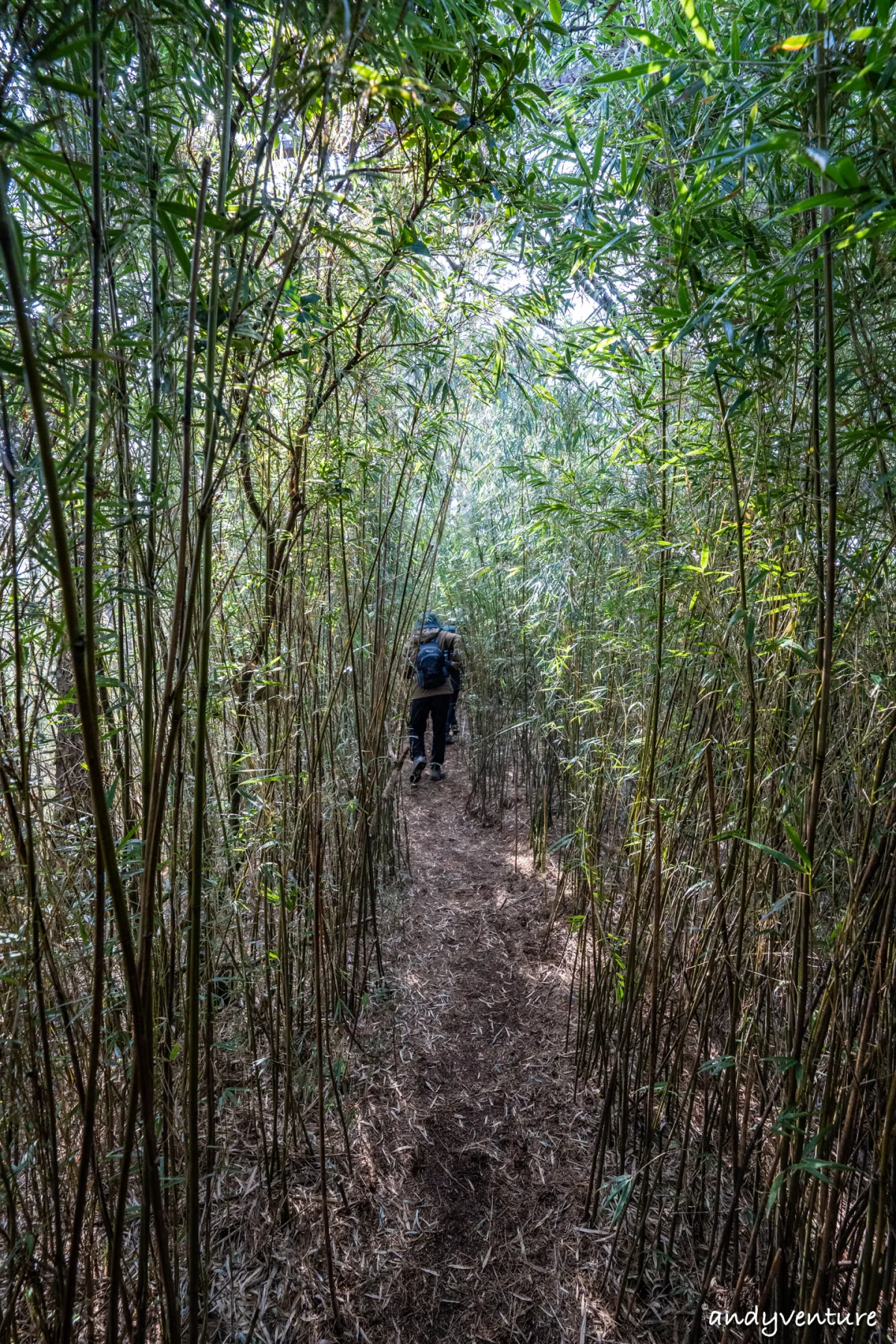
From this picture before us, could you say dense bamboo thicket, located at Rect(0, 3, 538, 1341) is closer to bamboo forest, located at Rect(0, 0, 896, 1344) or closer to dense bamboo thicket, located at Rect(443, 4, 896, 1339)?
bamboo forest, located at Rect(0, 0, 896, 1344)

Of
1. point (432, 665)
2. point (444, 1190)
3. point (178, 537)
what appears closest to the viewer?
point (178, 537)

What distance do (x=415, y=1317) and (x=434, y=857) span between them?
230 centimetres

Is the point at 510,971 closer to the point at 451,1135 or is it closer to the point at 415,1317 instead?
the point at 451,1135

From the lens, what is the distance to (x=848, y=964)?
0.86 metres

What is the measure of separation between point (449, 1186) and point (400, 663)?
5.25ft

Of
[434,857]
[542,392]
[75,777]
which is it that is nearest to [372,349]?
[542,392]

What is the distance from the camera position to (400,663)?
2254 millimetres

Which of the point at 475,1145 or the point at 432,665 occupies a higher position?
the point at 432,665

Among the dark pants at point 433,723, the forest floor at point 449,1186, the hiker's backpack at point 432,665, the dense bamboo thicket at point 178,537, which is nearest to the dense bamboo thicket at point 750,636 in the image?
the forest floor at point 449,1186

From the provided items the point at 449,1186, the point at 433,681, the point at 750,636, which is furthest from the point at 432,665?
the point at 750,636

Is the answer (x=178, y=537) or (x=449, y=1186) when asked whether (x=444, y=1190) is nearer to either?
(x=449, y=1186)

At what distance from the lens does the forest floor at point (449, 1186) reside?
4.27ft

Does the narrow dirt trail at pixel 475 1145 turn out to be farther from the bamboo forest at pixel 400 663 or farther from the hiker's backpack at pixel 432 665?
the hiker's backpack at pixel 432 665

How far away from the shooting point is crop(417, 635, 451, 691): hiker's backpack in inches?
171
